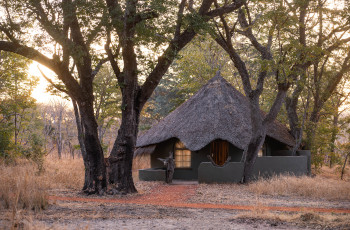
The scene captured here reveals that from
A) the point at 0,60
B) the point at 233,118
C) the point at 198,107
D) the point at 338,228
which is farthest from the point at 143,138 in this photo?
the point at 338,228

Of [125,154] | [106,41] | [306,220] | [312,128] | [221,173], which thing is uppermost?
[106,41]

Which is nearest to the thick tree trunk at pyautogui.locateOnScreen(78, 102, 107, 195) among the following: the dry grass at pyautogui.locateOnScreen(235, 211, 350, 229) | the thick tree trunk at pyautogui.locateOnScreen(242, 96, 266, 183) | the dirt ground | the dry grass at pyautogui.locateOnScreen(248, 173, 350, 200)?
the dirt ground

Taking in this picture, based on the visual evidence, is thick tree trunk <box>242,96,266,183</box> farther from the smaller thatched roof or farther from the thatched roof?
the smaller thatched roof

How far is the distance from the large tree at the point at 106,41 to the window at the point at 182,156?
798 centimetres

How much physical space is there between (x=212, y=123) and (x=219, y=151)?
228 centimetres

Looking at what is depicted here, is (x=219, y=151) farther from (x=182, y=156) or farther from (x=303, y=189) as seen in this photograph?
(x=303, y=189)

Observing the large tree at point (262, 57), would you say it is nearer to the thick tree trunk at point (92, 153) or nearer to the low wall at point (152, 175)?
the low wall at point (152, 175)

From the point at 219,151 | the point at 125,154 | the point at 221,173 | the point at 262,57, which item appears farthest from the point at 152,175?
the point at 262,57

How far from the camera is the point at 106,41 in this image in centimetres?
1268

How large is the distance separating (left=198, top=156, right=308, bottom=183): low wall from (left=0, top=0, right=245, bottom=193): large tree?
16.3 feet

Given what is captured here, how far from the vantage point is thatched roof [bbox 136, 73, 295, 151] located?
19.0m

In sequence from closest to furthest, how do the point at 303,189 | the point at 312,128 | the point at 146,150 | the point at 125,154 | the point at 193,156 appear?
the point at 303,189
the point at 125,154
the point at 312,128
the point at 193,156
the point at 146,150

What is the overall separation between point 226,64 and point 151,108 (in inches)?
455

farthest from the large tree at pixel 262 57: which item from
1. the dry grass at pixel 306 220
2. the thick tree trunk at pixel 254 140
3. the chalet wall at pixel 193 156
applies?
the dry grass at pixel 306 220
